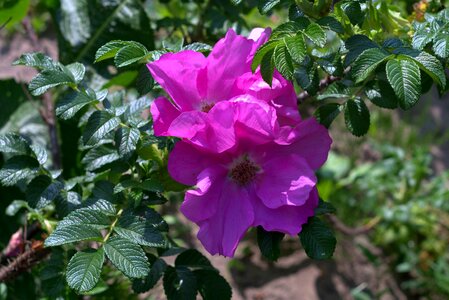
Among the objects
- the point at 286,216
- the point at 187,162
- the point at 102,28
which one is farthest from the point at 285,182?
the point at 102,28

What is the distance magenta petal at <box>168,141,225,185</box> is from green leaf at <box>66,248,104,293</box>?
17 centimetres

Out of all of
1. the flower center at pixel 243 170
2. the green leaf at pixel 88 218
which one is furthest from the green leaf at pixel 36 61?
the flower center at pixel 243 170

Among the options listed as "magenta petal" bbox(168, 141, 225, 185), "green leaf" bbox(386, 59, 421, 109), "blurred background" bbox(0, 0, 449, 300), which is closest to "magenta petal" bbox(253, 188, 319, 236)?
"magenta petal" bbox(168, 141, 225, 185)

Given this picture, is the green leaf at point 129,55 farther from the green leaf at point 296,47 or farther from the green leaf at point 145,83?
the green leaf at point 296,47

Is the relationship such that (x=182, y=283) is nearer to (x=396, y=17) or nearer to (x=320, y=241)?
(x=320, y=241)

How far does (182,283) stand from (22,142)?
0.38 m

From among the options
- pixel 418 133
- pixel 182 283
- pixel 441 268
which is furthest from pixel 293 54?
pixel 418 133

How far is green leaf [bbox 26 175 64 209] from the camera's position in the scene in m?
1.19

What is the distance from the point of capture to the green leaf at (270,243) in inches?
42.0

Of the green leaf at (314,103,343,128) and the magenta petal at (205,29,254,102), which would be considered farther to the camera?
the green leaf at (314,103,343,128)

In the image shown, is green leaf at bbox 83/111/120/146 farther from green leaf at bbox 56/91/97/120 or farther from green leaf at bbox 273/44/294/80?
green leaf at bbox 273/44/294/80

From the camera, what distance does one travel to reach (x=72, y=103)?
43.8 inches

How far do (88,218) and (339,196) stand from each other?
1.81m

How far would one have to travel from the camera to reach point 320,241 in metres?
1.06
